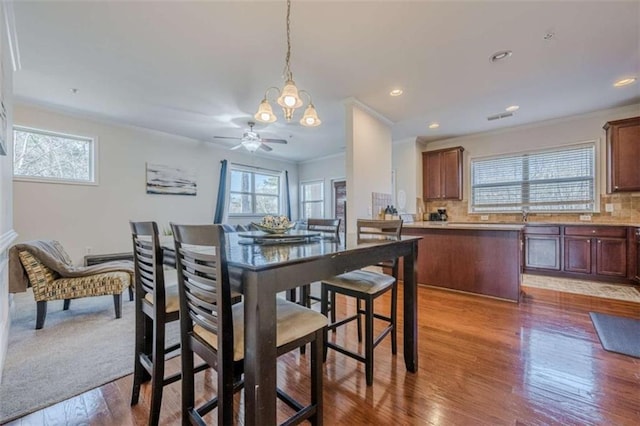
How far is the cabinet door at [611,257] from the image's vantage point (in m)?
3.89

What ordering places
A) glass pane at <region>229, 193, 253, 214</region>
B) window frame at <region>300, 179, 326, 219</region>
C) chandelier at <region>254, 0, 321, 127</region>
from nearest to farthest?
chandelier at <region>254, 0, 321, 127</region> < glass pane at <region>229, 193, 253, 214</region> < window frame at <region>300, 179, 326, 219</region>

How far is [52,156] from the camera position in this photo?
4266mm

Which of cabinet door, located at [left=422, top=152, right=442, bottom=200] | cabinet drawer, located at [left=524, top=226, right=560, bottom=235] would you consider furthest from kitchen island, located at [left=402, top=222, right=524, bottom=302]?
cabinet door, located at [left=422, top=152, right=442, bottom=200]

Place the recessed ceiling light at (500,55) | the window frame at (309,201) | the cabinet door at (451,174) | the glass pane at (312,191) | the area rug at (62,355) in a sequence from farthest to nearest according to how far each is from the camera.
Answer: the glass pane at (312,191), the window frame at (309,201), the cabinet door at (451,174), the recessed ceiling light at (500,55), the area rug at (62,355)

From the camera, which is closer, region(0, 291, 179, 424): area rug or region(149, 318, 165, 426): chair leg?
region(149, 318, 165, 426): chair leg

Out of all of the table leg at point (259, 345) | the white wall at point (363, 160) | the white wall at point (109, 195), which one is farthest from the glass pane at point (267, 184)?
the table leg at point (259, 345)

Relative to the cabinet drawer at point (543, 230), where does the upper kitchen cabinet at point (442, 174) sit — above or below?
above

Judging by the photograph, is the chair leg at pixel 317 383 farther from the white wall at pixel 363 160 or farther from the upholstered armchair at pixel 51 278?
the white wall at pixel 363 160

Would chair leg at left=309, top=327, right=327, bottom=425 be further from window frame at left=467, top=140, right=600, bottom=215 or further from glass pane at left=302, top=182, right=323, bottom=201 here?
glass pane at left=302, top=182, right=323, bottom=201

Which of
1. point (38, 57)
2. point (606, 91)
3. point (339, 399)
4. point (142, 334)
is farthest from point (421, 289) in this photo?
point (38, 57)

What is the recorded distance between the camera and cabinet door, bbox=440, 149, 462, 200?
553cm

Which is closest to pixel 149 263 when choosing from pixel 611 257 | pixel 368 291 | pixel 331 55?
pixel 368 291

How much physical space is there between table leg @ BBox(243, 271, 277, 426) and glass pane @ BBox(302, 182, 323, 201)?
696 centimetres

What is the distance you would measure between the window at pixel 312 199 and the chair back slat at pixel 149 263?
637 centimetres
